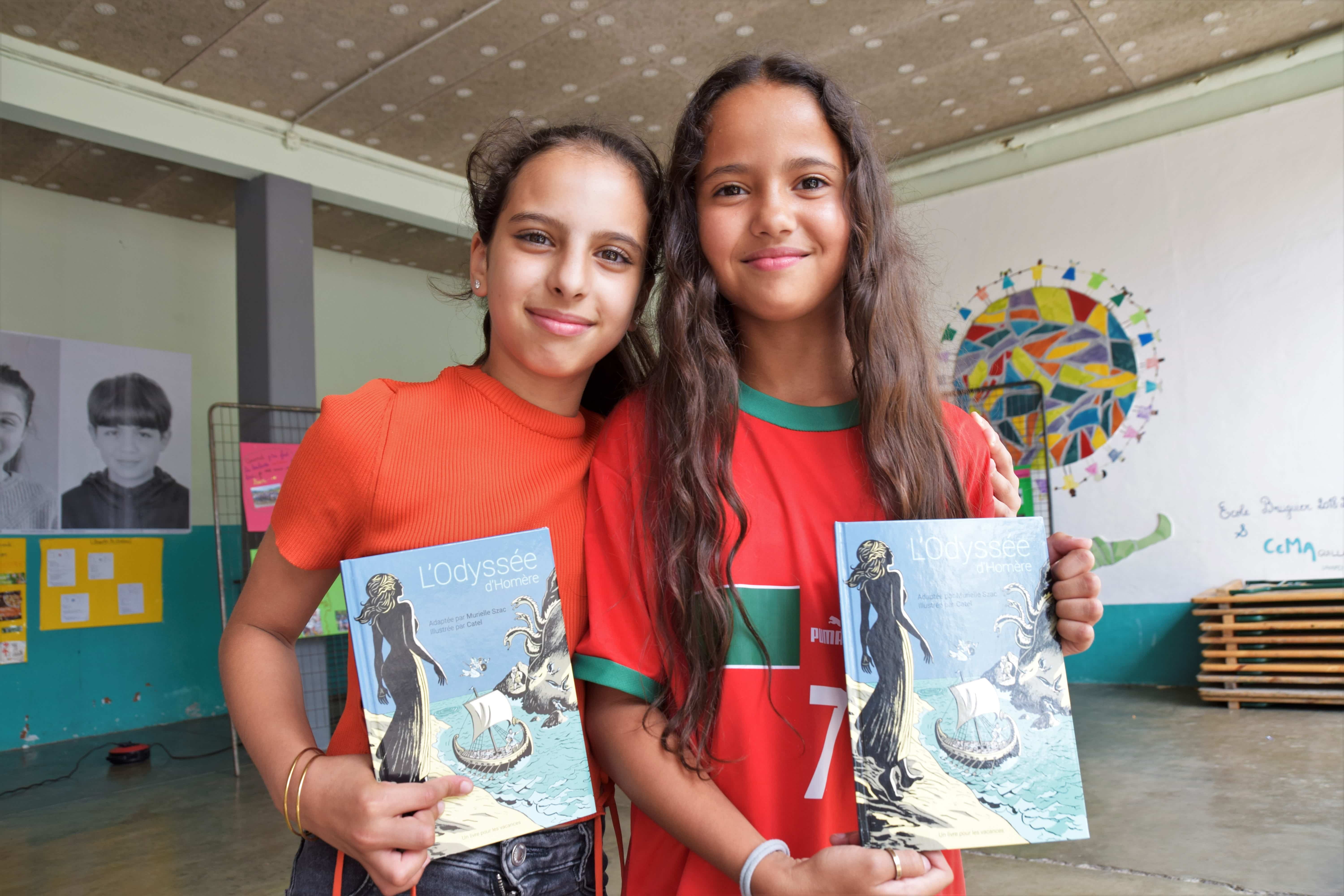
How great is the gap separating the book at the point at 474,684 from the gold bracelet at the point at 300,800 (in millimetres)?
84

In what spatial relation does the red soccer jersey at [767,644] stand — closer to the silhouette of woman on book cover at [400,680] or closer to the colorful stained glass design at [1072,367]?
the silhouette of woman on book cover at [400,680]

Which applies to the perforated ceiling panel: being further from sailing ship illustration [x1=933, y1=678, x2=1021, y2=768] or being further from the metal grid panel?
sailing ship illustration [x1=933, y1=678, x2=1021, y2=768]

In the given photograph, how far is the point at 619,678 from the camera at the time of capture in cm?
86

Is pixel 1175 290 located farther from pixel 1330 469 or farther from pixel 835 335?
pixel 835 335

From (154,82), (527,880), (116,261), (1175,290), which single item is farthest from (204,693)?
(1175,290)

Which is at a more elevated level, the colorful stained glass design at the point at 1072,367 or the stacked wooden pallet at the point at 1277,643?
the colorful stained glass design at the point at 1072,367

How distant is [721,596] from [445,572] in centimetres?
26

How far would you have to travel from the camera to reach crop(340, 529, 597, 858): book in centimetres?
83

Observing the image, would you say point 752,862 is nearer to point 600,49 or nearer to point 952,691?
point 952,691

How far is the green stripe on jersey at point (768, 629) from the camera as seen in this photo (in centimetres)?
88

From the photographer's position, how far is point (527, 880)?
89 centimetres

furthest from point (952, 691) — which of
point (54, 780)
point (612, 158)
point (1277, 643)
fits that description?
point (1277, 643)

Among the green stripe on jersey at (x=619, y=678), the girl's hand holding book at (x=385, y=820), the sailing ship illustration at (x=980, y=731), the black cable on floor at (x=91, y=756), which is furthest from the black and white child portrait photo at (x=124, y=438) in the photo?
the sailing ship illustration at (x=980, y=731)

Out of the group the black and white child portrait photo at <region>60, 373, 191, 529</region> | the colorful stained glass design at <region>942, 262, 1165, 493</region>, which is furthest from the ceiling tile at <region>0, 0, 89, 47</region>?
the colorful stained glass design at <region>942, 262, 1165, 493</region>
